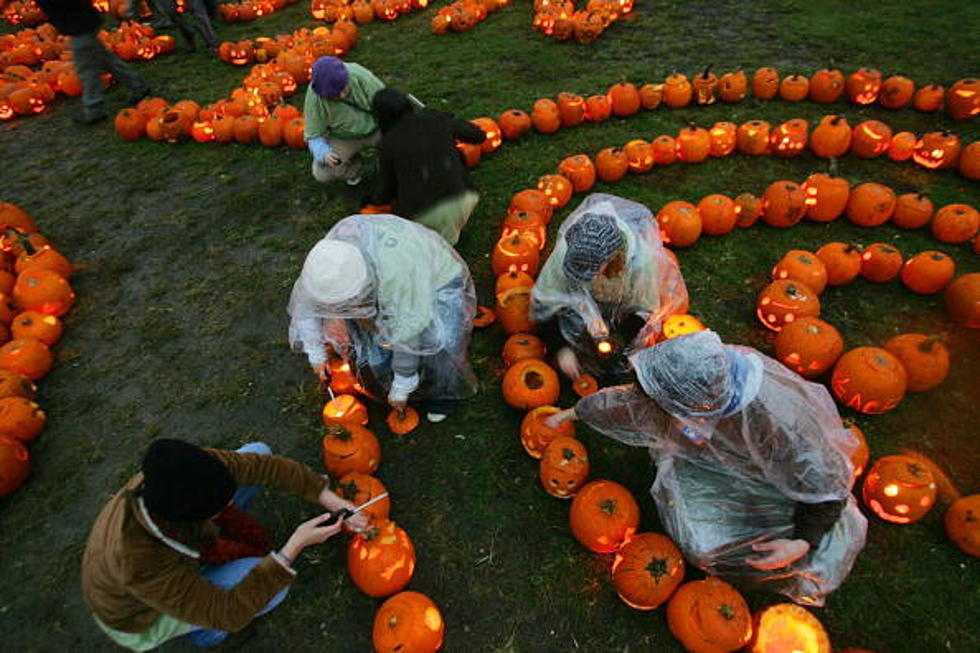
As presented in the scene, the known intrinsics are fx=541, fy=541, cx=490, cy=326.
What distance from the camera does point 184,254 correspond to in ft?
22.1

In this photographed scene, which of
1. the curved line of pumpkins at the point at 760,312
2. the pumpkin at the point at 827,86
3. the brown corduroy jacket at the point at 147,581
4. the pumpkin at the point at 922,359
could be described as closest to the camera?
the brown corduroy jacket at the point at 147,581

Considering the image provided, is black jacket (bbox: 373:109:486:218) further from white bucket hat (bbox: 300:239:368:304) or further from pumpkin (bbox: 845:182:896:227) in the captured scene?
pumpkin (bbox: 845:182:896:227)

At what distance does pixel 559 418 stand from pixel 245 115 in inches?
286

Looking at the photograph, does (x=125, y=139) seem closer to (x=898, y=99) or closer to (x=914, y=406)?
(x=914, y=406)

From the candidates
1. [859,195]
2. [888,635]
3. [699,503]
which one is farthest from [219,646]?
[859,195]

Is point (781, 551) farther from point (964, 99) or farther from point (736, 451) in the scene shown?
point (964, 99)

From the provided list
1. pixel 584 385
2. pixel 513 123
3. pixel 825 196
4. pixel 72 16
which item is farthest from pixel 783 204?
pixel 72 16

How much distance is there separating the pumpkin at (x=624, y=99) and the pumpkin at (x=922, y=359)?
16.3ft

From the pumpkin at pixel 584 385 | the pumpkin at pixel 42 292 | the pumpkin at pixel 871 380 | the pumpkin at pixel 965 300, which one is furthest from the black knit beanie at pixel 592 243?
the pumpkin at pixel 42 292

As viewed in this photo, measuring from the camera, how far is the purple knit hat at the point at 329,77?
5.84 meters

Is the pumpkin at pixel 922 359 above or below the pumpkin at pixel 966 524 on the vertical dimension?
above

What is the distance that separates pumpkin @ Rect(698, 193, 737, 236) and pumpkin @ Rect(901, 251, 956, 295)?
5.68ft

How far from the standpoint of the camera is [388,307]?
3779mm

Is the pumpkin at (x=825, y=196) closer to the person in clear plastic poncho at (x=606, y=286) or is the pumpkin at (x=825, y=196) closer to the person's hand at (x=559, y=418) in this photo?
the person in clear plastic poncho at (x=606, y=286)
